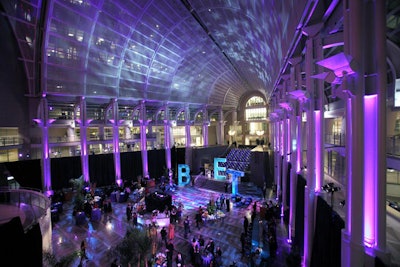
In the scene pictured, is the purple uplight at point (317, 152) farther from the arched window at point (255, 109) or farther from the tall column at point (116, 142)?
the arched window at point (255, 109)

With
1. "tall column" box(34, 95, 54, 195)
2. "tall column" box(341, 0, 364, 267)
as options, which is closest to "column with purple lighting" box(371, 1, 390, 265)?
"tall column" box(341, 0, 364, 267)

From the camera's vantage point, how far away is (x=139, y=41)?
68.4 feet

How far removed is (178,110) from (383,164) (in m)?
29.5

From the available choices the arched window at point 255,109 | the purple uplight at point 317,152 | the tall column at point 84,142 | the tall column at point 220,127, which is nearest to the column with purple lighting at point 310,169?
the purple uplight at point 317,152

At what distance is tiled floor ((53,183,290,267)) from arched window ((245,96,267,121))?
25280 mm

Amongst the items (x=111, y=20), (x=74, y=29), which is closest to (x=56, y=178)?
(x=74, y=29)

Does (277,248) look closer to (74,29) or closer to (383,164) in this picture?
(383,164)

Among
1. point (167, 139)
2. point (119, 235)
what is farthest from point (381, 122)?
point (167, 139)

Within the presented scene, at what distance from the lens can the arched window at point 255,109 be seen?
126 ft

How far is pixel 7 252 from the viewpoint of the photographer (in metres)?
5.97

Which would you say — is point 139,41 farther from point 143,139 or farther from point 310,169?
point 310,169

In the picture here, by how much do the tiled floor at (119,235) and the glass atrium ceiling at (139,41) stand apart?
1001 cm

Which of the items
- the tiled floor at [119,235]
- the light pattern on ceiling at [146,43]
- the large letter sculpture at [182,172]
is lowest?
the tiled floor at [119,235]

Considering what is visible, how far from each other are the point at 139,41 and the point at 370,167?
21332 millimetres
